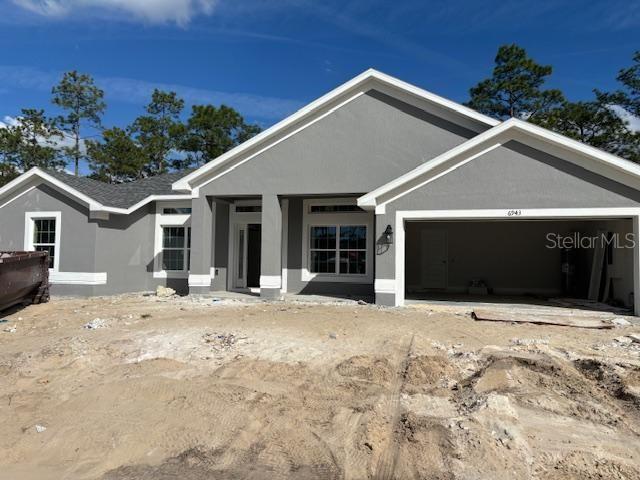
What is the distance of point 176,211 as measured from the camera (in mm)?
15508

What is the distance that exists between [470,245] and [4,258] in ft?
42.9

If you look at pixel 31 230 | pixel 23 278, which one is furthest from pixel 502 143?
pixel 31 230

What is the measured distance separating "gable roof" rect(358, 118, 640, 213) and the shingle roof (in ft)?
26.7

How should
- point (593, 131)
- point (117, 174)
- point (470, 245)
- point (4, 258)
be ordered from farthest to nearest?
point (117, 174) → point (593, 131) → point (470, 245) → point (4, 258)

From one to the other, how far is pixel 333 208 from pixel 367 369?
28.7ft

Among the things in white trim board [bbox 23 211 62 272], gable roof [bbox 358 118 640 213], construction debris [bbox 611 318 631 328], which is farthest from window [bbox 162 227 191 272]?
construction debris [bbox 611 318 631 328]

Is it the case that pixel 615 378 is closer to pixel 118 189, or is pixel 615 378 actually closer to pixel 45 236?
pixel 45 236

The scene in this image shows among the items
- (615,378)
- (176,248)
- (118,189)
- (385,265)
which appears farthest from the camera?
(118,189)

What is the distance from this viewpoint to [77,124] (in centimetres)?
3416

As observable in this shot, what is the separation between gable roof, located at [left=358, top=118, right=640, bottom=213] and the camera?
968 centimetres

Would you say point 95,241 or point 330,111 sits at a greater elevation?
point 330,111

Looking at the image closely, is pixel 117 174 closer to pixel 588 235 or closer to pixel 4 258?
pixel 4 258

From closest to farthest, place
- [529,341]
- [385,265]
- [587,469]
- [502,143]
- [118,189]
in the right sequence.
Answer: [587,469] < [529,341] < [502,143] < [385,265] < [118,189]

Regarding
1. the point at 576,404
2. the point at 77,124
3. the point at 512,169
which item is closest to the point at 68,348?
the point at 576,404
